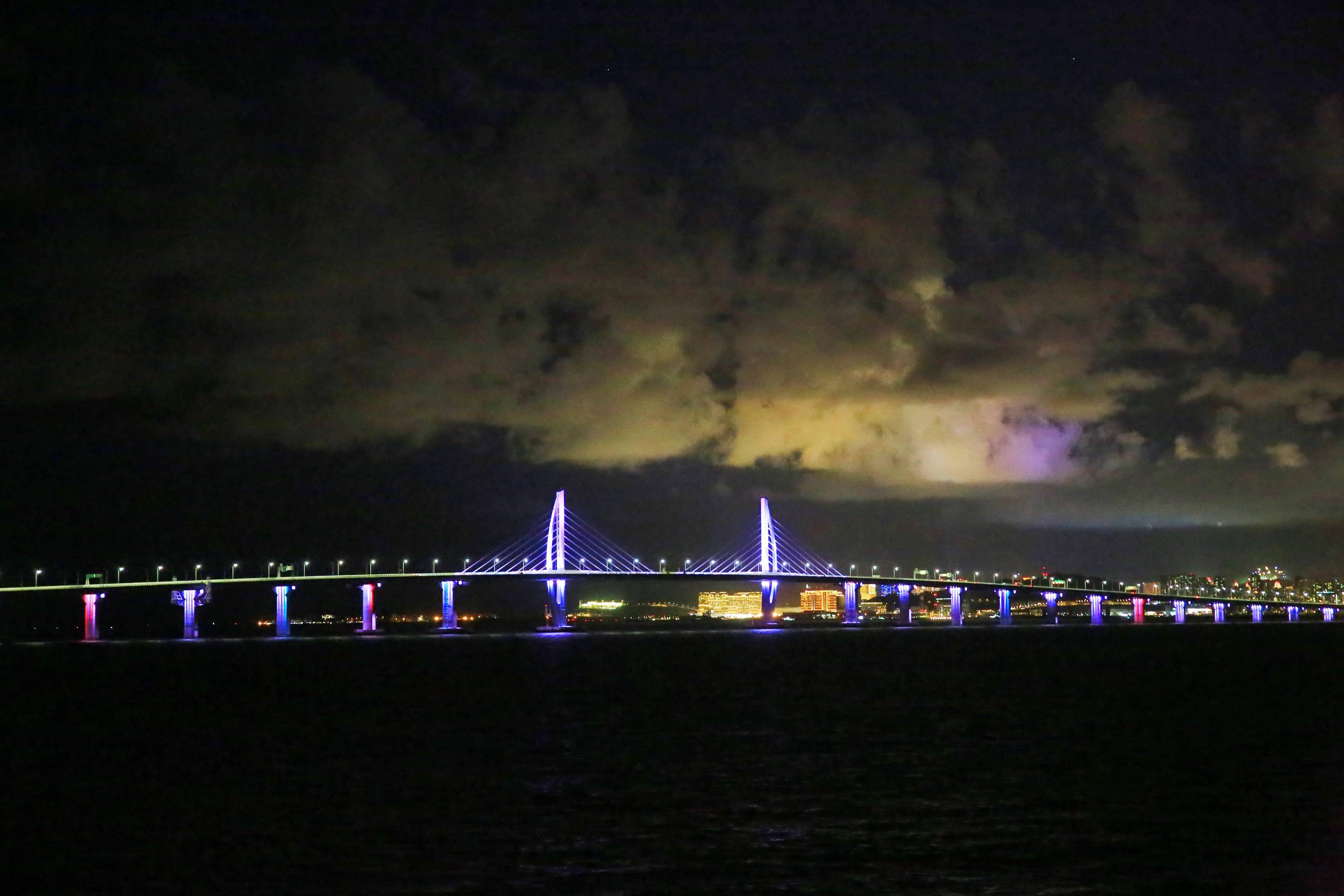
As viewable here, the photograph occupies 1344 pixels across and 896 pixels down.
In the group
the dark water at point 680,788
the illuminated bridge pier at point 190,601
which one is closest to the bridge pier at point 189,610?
the illuminated bridge pier at point 190,601

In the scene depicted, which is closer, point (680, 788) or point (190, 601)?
point (680, 788)

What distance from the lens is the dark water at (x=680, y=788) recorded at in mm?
19812

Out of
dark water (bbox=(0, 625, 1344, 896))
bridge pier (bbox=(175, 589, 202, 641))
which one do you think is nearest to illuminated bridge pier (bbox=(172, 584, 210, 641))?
bridge pier (bbox=(175, 589, 202, 641))

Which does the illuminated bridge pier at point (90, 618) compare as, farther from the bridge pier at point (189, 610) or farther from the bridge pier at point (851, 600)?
the bridge pier at point (851, 600)

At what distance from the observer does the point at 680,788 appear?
28.0 metres

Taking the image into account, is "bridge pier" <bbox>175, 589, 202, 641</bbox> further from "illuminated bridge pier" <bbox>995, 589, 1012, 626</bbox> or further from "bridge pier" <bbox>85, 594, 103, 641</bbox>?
"illuminated bridge pier" <bbox>995, 589, 1012, 626</bbox>

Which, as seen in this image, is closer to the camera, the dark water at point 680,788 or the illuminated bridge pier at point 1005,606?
the dark water at point 680,788

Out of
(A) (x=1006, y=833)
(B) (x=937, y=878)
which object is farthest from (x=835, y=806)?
(B) (x=937, y=878)

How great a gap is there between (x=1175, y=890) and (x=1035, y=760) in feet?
44.0

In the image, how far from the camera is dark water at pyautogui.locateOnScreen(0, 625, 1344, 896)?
19.8 meters

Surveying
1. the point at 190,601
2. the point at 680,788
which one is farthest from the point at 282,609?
the point at 680,788

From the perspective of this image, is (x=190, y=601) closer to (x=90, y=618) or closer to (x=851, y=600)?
(x=90, y=618)

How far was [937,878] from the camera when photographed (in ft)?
63.0

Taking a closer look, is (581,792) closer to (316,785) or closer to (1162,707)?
(316,785)
